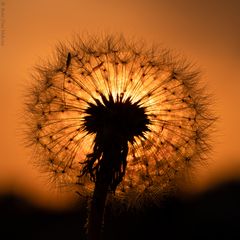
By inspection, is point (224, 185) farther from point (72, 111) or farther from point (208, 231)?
point (72, 111)

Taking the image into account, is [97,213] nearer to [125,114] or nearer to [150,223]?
[125,114]

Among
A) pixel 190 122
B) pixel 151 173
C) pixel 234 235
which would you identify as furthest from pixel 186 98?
pixel 234 235

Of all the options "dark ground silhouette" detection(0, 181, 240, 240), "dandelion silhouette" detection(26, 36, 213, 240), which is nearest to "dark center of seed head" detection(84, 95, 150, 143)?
"dandelion silhouette" detection(26, 36, 213, 240)

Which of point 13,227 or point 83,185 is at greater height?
point 13,227

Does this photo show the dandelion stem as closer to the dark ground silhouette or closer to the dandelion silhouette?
the dandelion silhouette

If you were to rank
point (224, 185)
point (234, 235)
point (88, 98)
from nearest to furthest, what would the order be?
point (88, 98) → point (234, 235) → point (224, 185)

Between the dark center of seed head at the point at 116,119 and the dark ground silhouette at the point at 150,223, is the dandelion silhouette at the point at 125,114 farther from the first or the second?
the dark ground silhouette at the point at 150,223

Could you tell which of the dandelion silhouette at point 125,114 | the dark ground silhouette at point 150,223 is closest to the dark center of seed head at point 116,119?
the dandelion silhouette at point 125,114

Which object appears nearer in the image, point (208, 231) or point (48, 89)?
point (48, 89)
